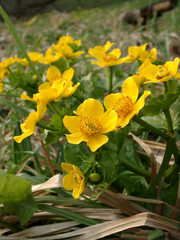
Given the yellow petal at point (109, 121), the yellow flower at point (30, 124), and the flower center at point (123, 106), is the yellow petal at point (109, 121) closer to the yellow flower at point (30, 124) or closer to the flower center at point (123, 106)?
the flower center at point (123, 106)

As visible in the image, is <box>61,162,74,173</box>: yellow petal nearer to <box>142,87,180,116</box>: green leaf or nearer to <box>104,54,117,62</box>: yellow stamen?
<box>142,87,180,116</box>: green leaf

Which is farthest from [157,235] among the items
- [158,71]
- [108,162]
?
[158,71]

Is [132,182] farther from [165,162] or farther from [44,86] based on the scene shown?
[44,86]

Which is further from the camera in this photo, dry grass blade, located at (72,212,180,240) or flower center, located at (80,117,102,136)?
dry grass blade, located at (72,212,180,240)

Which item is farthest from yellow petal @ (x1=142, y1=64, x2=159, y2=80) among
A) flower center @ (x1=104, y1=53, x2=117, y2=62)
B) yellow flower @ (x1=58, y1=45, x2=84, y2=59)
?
yellow flower @ (x1=58, y1=45, x2=84, y2=59)

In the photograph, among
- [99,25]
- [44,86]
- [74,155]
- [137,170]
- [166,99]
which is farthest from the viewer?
[99,25]
